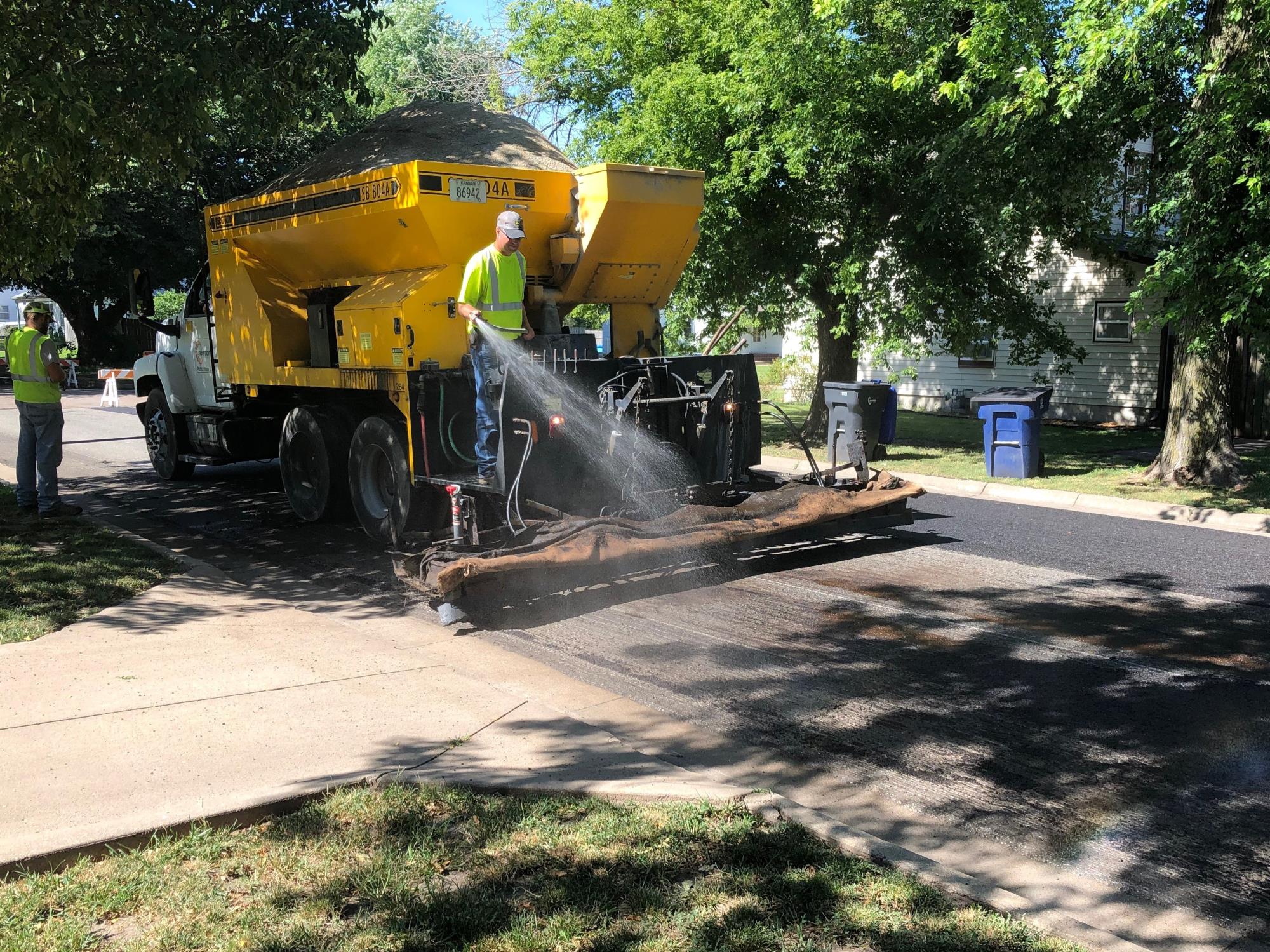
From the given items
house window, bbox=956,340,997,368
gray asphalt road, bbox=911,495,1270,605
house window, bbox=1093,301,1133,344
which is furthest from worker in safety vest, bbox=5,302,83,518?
house window, bbox=1093,301,1133,344

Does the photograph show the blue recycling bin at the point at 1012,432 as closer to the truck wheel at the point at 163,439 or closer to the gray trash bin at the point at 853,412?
the gray trash bin at the point at 853,412

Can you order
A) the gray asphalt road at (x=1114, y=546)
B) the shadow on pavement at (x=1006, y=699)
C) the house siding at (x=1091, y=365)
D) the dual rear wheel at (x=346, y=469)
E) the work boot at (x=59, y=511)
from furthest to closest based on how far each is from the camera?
1. the house siding at (x=1091, y=365)
2. the work boot at (x=59, y=511)
3. the dual rear wheel at (x=346, y=469)
4. the gray asphalt road at (x=1114, y=546)
5. the shadow on pavement at (x=1006, y=699)

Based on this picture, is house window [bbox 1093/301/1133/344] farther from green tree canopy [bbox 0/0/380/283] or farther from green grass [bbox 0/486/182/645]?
green grass [bbox 0/486/182/645]

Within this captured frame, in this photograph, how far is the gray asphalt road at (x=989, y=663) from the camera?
406cm

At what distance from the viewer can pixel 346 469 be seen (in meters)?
9.70

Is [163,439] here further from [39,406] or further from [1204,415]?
[1204,415]

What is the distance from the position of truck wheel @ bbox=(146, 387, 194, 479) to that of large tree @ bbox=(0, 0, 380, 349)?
80.7 inches

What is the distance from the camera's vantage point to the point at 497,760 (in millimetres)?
4395

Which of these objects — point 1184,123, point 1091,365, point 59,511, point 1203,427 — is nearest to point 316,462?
point 59,511

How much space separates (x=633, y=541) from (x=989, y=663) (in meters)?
2.37

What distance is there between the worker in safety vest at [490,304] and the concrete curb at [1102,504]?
471 centimetres

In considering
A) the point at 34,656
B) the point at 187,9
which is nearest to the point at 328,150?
the point at 187,9

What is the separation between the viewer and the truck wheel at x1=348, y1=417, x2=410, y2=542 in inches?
343

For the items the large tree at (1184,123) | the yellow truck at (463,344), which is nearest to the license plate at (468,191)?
the yellow truck at (463,344)
